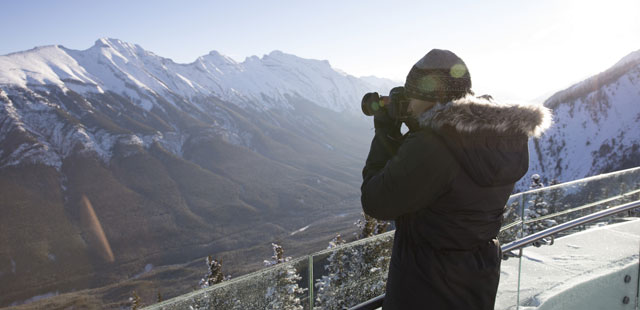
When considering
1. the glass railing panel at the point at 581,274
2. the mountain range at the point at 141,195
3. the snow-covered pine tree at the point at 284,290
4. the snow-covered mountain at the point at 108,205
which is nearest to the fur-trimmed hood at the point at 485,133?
the snow-covered pine tree at the point at 284,290

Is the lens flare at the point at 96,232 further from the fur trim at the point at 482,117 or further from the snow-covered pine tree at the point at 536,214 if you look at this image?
the fur trim at the point at 482,117

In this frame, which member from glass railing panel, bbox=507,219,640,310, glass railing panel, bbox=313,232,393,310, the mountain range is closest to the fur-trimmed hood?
glass railing panel, bbox=313,232,393,310

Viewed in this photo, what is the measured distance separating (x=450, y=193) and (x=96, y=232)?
159144 mm

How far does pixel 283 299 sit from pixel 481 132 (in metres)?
1.79

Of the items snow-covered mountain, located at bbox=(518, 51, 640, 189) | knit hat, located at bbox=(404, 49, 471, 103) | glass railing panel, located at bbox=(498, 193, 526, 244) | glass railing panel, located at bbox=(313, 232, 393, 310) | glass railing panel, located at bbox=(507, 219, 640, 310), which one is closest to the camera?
knit hat, located at bbox=(404, 49, 471, 103)

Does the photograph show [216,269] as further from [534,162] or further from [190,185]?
[190,185]

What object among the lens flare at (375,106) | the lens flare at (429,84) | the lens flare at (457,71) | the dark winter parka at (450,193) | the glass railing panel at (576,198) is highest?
the lens flare at (457,71)

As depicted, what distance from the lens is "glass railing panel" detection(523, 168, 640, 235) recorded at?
3682 mm

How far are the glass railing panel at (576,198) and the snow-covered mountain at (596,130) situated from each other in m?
70.0

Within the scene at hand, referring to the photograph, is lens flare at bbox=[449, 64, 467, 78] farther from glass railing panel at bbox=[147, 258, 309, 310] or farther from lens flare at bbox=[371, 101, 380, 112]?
glass railing panel at bbox=[147, 258, 309, 310]

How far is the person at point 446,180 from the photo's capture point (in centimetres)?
158

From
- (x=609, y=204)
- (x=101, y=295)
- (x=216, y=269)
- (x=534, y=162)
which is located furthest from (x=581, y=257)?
(x=101, y=295)

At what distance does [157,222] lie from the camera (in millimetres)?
149500

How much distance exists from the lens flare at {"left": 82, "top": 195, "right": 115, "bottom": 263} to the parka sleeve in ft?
462
